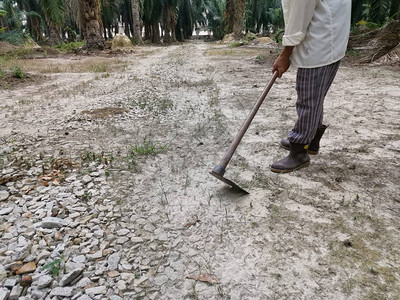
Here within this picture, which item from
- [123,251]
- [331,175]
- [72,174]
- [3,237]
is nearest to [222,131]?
[331,175]

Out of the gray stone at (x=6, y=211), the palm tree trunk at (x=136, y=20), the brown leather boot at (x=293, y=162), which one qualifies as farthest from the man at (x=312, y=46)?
the palm tree trunk at (x=136, y=20)

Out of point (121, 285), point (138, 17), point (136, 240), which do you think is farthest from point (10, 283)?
point (138, 17)

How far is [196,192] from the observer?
7.48ft

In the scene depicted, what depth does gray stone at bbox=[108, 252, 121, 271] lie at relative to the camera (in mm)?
1593

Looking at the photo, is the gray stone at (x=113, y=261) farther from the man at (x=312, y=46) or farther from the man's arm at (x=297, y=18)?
the man's arm at (x=297, y=18)

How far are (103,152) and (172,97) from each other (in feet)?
7.75

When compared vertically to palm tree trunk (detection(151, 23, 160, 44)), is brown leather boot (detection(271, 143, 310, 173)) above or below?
below

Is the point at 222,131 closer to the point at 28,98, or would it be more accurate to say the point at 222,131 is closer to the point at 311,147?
the point at 311,147

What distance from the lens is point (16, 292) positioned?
1.43m

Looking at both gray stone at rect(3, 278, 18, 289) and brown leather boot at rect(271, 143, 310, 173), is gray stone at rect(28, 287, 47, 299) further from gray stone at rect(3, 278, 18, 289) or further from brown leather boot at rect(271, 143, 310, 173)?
brown leather boot at rect(271, 143, 310, 173)

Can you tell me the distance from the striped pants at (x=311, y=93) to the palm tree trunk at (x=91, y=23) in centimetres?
1376

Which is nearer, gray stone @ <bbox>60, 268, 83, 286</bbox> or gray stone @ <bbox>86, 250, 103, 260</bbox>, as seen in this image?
gray stone @ <bbox>60, 268, 83, 286</bbox>

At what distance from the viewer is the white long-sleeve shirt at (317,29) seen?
1939 millimetres

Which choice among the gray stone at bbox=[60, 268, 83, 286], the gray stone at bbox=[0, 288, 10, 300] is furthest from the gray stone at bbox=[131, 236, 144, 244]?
the gray stone at bbox=[0, 288, 10, 300]
